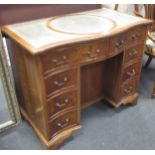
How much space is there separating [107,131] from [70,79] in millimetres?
580

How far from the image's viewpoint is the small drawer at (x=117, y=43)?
127 centimetres

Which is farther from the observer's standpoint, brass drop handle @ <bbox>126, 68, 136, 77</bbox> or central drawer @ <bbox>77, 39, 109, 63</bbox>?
brass drop handle @ <bbox>126, 68, 136, 77</bbox>

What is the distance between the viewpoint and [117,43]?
1.31m

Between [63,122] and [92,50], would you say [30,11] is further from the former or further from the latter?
[63,122]

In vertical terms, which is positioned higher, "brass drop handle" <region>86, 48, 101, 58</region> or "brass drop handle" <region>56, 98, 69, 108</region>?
"brass drop handle" <region>86, 48, 101, 58</region>

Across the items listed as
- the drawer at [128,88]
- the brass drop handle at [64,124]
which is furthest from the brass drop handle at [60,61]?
the drawer at [128,88]

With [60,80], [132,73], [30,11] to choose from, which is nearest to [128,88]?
[132,73]

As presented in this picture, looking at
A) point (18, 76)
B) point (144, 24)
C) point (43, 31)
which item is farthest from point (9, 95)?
point (144, 24)

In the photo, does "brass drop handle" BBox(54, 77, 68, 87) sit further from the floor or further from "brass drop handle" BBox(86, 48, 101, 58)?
the floor

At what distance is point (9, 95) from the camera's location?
4.60 feet

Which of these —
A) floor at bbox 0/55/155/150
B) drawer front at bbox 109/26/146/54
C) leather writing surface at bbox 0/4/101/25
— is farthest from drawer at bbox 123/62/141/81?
leather writing surface at bbox 0/4/101/25

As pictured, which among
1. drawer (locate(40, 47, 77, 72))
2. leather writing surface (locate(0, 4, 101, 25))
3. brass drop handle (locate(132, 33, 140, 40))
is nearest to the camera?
drawer (locate(40, 47, 77, 72))

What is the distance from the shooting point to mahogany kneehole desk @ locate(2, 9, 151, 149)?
1108 millimetres

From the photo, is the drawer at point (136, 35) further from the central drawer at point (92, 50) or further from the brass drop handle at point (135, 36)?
the central drawer at point (92, 50)
